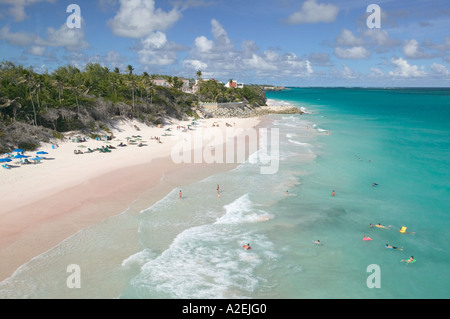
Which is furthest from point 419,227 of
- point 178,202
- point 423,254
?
point 178,202

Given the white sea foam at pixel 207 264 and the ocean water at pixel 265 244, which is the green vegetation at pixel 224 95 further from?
the white sea foam at pixel 207 264

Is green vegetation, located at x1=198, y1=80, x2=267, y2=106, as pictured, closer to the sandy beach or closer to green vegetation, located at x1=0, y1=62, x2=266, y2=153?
green vegetation, located at x1=0, y1=62, x2=266, y2=153

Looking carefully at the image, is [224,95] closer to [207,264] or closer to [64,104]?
[64,104]

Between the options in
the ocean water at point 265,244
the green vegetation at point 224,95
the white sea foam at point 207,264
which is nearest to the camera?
the white sea foam at point 207,264

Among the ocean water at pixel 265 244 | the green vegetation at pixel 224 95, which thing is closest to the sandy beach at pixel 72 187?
the ocean water at pixel 265 244

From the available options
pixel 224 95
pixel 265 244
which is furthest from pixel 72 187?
pixel 224 95
